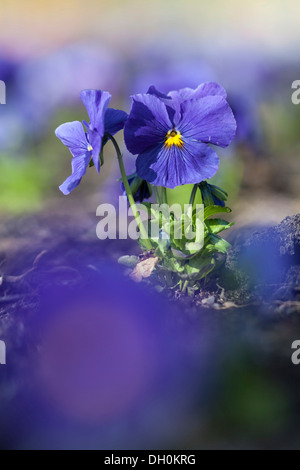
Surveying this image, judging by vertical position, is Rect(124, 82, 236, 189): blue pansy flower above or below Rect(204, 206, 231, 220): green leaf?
above

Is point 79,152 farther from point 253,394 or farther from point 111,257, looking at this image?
point 253,394

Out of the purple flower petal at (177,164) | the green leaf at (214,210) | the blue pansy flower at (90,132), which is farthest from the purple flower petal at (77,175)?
the green leaf at (214,210)

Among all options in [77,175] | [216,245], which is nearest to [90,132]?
[77,175]

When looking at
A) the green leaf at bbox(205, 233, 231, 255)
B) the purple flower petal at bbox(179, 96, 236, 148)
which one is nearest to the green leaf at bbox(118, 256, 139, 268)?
the green leaf at bbox(205, 233, 231, 255)

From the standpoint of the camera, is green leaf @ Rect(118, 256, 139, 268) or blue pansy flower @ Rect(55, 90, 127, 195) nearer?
blue pansy flower @ Rect(55, 90, 127, 195)

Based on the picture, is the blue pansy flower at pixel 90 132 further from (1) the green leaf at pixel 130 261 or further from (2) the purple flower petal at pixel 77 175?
(1) the green leaf at pixel 130 261

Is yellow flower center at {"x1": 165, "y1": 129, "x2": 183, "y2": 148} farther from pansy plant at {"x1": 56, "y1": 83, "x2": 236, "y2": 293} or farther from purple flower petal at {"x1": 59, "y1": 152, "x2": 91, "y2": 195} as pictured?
purple flower petal at {"x1": 59, "y1": 152, "x2": 91, "y2": 195}

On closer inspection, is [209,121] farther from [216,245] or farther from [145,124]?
[216,245]
